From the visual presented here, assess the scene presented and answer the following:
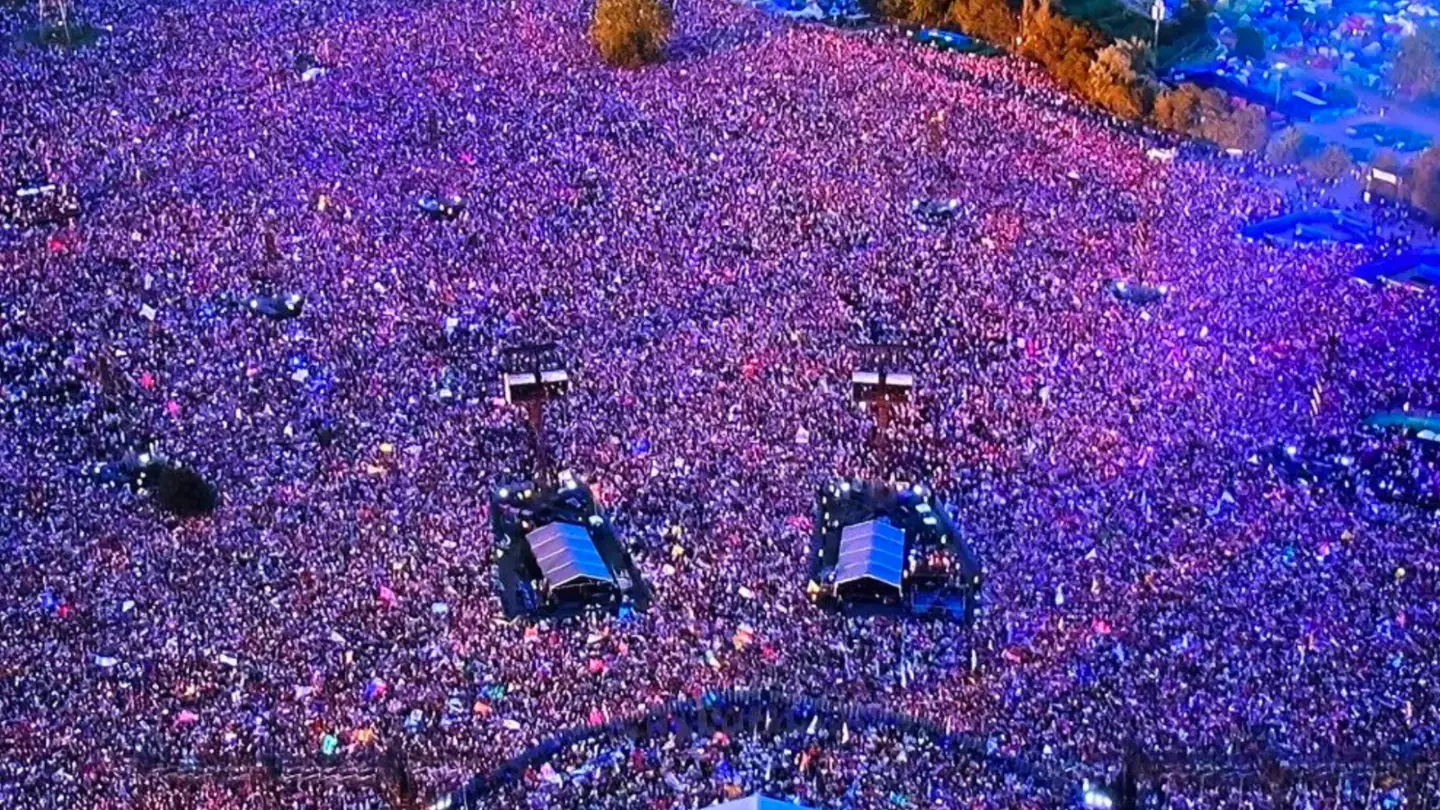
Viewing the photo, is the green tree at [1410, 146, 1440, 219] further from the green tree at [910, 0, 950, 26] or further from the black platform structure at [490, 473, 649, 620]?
the black platform structure at [490, 473, 649, 620]

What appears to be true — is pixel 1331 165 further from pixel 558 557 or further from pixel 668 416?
pixel 558 557

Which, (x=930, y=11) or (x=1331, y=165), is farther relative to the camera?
(x=930, y=11)

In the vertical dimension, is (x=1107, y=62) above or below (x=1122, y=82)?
above

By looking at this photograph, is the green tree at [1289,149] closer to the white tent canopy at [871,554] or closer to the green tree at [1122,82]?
the green tree at [1122,82]

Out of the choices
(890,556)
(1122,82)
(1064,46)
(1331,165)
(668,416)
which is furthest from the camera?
(1064,46)

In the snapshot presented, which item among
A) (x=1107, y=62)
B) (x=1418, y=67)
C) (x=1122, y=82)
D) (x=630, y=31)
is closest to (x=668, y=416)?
(x=1122, y=82)

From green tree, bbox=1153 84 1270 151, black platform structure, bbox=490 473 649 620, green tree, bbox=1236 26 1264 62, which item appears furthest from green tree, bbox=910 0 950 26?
black platform structure, bbox=490 473 649 620
